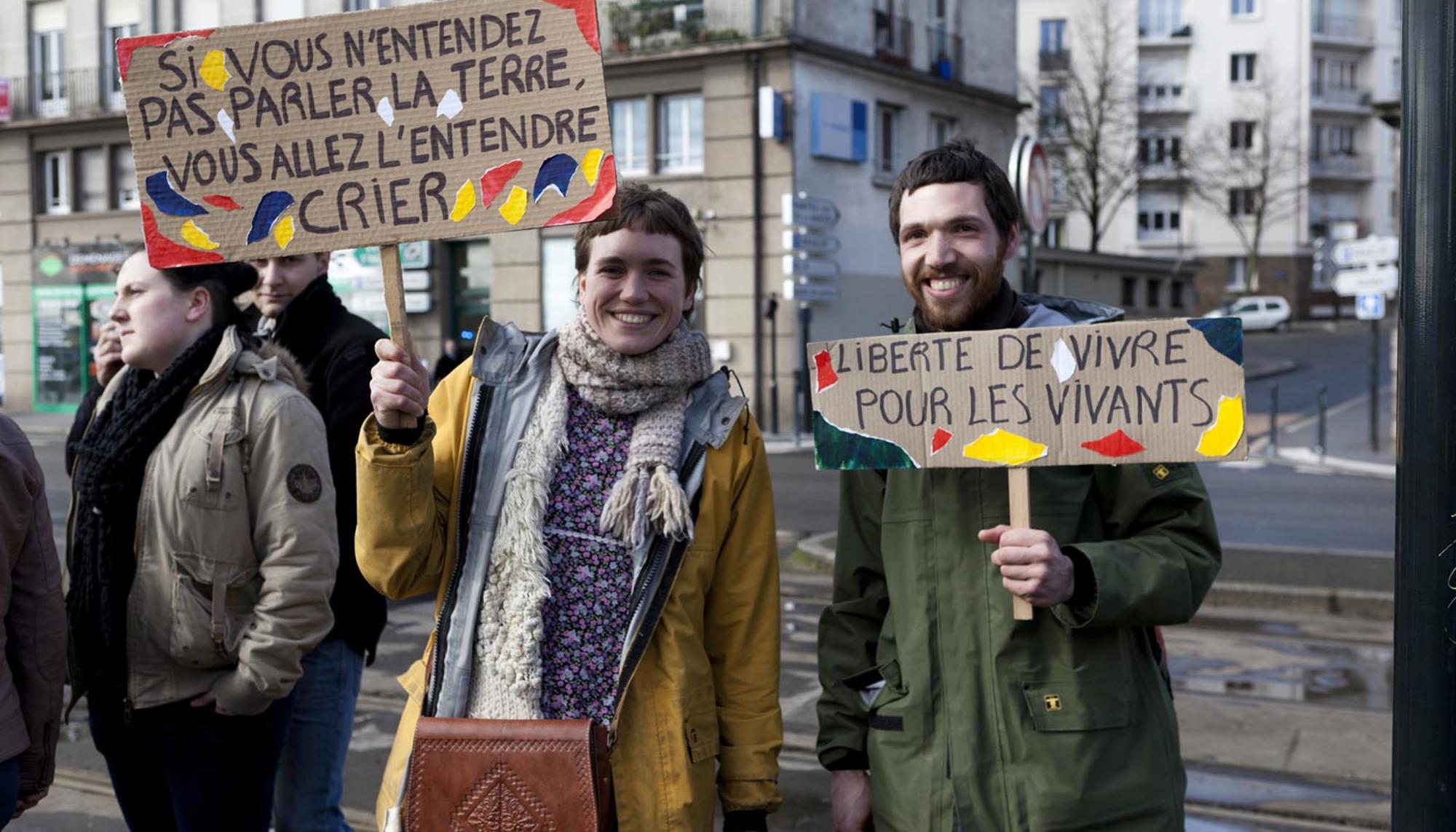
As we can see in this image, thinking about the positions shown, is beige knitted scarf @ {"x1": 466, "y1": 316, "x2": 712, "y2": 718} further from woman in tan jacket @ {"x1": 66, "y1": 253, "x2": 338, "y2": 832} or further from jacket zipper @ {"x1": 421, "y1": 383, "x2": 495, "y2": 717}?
woman in tan jacket @ {"x1": 66, "y1": 253, "x2": 338, "y2": 832}

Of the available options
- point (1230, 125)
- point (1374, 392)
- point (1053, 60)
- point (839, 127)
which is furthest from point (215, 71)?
point (1230, 125)

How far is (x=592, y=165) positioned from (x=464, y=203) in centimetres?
26

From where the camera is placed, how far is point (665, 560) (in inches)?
100

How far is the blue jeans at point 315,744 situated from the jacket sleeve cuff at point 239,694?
46cm

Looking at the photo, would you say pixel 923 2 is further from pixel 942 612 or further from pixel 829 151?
pixel 942 612

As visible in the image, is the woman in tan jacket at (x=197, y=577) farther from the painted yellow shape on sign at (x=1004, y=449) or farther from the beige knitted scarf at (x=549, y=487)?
the painted yellow shape on sign at (x=1004, y=449)

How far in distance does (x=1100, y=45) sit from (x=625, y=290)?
52413mm

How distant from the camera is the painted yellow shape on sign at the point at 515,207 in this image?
255 cm

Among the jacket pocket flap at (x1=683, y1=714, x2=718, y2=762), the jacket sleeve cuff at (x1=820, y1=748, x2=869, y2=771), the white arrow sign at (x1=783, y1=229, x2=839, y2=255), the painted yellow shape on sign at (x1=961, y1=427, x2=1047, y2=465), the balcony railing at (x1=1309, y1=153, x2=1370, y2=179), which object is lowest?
the jacket sleeve cuff at (x1=820, y1=748, x2=869, y2=771)

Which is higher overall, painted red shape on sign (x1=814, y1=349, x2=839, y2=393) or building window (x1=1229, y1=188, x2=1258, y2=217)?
building window (x1=1229, y1=188, x2=1258, y2=217)

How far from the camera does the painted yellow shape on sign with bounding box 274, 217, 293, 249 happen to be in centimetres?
266

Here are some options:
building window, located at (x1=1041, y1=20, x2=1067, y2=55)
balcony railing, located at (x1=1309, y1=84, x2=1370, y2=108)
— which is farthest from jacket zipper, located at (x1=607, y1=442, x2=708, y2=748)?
balcony railing, located at (x1=1309, y1=84, x2=1370, y2=108)

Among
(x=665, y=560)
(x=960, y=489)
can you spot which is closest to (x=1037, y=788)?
(x=960, y=489)

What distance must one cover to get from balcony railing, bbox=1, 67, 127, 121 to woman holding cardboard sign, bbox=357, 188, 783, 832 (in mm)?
29905
